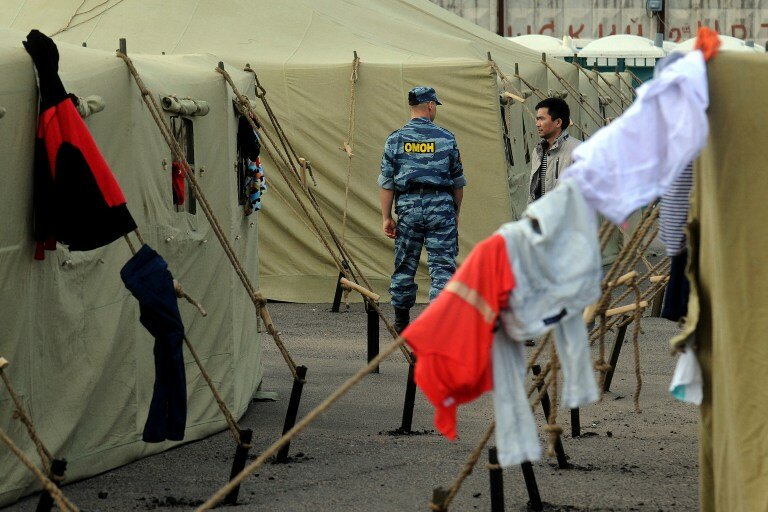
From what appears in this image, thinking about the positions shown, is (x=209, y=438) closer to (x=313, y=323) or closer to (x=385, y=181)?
(x=385, y=181)

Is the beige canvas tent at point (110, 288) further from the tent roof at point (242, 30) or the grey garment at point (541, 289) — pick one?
the tent roof at point (242, 30)

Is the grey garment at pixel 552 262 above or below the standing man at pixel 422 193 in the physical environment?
above

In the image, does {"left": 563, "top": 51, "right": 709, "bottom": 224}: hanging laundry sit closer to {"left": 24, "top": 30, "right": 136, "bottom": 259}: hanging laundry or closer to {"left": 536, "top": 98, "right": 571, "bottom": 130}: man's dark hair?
{"left": 24, "top": 30, "right": 136, "bottom": 259}: hanging laundry

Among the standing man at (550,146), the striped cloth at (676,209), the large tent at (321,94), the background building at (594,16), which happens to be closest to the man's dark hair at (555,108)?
the standing man at (550,146)

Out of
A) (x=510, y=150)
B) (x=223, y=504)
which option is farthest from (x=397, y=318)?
(x=510, y=150)

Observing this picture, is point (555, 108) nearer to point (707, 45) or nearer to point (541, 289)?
point (707, 45)

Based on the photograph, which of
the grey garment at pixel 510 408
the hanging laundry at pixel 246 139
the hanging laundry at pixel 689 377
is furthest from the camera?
the hanging laundry at pixel 246 139

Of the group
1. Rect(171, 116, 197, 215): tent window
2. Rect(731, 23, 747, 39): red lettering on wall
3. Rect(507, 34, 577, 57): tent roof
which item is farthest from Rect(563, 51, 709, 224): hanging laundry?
Rect(731, 23, 747, 39): red lettering on wall

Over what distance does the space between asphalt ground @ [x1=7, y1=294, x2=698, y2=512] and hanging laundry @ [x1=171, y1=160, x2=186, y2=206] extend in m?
1.24

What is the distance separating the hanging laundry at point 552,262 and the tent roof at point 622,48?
24161 mm

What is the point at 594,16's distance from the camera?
110ft

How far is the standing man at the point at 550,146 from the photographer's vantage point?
903cm

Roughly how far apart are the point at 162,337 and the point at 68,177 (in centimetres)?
74

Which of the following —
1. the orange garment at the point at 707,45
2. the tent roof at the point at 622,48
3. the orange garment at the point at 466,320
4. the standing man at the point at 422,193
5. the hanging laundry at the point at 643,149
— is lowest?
the tent roof at the point at 622,48
